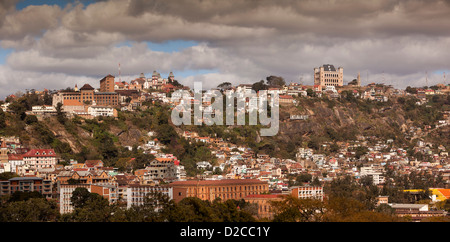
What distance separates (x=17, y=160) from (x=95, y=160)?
712cm

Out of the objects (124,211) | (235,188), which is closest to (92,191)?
(235,188)

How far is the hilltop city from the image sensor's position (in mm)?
52031

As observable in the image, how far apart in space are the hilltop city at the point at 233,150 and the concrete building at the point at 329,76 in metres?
0.40

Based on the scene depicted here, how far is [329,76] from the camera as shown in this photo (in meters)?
121

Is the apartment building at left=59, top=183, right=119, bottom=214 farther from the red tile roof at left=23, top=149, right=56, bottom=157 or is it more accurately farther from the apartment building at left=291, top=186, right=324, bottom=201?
the apartment building at left=291, top=186, right=324, bottom=201

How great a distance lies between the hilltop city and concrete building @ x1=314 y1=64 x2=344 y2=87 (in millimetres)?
400

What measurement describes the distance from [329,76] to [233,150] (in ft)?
153

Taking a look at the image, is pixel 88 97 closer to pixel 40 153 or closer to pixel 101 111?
pixel 101 111
